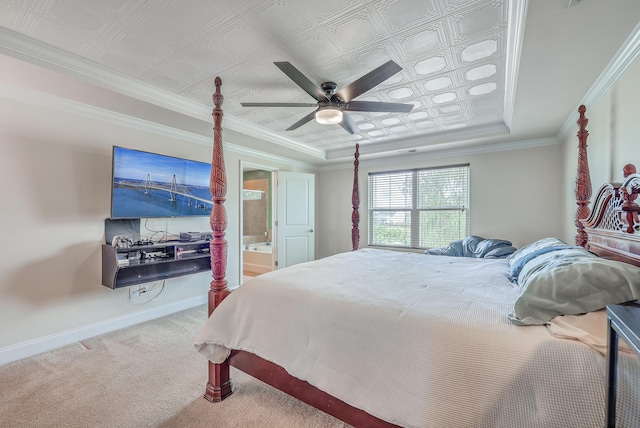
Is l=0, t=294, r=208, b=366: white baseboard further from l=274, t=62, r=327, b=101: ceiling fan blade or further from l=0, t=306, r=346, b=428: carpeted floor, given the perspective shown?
l=274, t=62, r=327, b=101: ceiling fan blade

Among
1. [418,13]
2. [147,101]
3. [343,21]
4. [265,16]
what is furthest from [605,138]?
[147,101]

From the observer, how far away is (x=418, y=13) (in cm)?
171

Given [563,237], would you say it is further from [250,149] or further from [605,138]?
[250,149]

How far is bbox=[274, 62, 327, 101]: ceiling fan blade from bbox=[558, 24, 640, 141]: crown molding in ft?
6.47

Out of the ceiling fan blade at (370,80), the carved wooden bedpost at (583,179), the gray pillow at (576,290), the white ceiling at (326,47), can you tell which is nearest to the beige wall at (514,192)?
the white ceiling at (326,47)

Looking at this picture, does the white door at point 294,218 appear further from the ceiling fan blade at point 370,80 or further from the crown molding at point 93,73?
the ceiling fan blade at point 370,80

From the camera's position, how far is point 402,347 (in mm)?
1251

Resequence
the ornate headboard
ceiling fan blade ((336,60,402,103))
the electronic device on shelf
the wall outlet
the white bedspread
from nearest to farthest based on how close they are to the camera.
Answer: the white bedspread < the ornate headboard < ceiling fan blade ((336,60,402,103)) < the wall outlet < the electronic device on shelf

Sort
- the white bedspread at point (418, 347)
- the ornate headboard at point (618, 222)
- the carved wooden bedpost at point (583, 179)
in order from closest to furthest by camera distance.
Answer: the white bedspread at point (418, 347)
the ornate headboard at point (618, 222)
the carved wooden bedpost at point (583, 179)

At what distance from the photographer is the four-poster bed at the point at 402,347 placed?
1.02 meters

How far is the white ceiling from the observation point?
1.64 meters

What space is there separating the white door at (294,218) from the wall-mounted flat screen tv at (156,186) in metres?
1.63

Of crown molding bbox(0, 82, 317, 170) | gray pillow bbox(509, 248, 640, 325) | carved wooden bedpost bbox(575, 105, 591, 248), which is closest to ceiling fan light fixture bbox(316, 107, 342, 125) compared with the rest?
gray pillow bbox(509, 248, 640, 325)

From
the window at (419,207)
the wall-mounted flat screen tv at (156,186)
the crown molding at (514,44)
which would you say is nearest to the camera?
the crown molding at (514,44)
